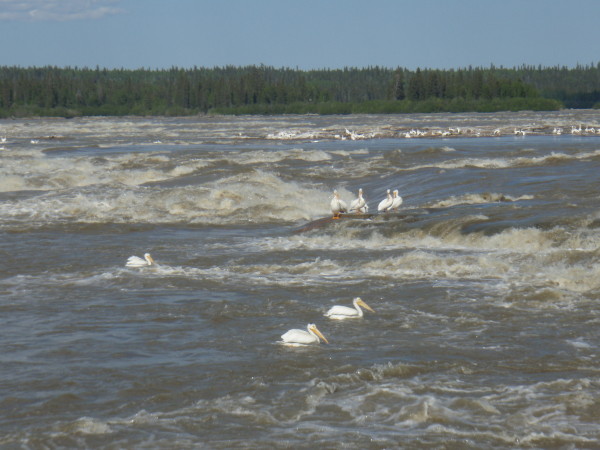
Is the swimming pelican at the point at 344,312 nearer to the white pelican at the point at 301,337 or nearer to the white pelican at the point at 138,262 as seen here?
→ the white pelican at the point at 301,337

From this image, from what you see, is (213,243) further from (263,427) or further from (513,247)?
(263,427)

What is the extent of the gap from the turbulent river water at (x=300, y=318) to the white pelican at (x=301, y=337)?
98mm

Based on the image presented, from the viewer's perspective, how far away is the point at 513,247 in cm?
1569

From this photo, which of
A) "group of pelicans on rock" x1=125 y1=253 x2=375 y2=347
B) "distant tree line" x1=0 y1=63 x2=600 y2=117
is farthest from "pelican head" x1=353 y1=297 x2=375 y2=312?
"distant tree line" x1=0 y1=63 x2=600 y2=117

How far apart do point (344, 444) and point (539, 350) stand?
3.25 metres

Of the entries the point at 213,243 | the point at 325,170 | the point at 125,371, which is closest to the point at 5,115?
the point at 325,170

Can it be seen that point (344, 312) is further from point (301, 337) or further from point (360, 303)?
point (301, 337)

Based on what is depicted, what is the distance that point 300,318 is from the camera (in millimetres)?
11688

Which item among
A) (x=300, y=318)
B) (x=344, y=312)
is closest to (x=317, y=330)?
(x=344, y=312)

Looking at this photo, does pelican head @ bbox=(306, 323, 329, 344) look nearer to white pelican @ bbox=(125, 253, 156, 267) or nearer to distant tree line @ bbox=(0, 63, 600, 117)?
white pelican @ bbox=(125, 253, 156, 267)

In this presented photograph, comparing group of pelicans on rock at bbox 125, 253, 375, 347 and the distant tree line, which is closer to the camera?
group of pelicans on rock at bbox 125, 253, 375, 347

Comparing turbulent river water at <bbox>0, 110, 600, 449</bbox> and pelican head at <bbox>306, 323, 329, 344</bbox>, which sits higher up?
pelican head at <bbox>306, 323, 329, 344</bbox>

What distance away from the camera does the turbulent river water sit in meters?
7.96

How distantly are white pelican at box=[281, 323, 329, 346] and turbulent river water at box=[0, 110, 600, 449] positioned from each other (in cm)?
10
